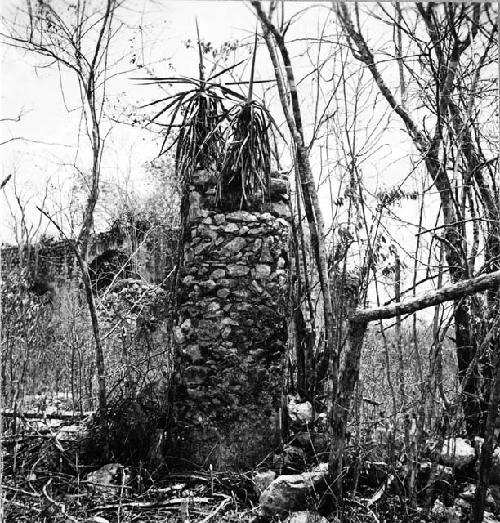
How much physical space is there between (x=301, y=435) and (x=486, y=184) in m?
1.73

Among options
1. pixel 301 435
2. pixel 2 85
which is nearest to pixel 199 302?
pixel 301 435

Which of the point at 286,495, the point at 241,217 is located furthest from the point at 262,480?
the point at 241,217

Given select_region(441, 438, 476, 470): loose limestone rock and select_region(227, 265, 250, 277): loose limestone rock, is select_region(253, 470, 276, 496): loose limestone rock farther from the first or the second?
select_region(227, 265, 250, 277): loose limestone rock

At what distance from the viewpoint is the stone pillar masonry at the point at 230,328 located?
3254 mm

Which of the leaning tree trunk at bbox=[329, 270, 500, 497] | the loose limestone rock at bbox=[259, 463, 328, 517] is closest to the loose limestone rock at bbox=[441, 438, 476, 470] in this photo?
the leaning tree trunk at bbox=[329, 270, 500, 497]

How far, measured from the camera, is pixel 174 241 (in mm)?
4648

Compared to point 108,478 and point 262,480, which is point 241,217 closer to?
point 262,480

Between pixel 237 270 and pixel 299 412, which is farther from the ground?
pixel 237 270

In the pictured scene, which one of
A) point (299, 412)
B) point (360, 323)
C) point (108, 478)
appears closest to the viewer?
point (360, 323)

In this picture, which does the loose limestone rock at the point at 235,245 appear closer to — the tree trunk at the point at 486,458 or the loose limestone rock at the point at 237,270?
the loose limestone rock at the point at 237,270

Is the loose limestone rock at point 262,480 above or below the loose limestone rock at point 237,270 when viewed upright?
below

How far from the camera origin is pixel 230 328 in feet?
11.0

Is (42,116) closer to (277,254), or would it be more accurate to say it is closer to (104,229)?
(277,254)

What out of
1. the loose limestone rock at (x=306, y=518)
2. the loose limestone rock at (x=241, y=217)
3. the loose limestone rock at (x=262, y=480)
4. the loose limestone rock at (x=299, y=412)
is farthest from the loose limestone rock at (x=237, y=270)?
the loose limestone rock at (x=306, y=518)
